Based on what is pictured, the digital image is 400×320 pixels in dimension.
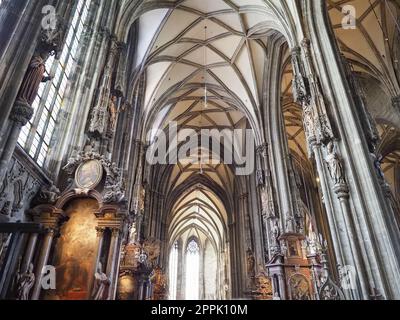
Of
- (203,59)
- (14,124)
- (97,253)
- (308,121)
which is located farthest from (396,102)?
(14,124)

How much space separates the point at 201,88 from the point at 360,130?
14441mm

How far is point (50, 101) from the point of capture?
8977 mm

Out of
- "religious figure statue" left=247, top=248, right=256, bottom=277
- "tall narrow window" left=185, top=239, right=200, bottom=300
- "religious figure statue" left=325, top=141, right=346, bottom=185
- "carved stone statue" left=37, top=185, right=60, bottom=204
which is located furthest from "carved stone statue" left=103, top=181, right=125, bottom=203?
"tall narrow window" left=185, top=239, right=200, bottom=300

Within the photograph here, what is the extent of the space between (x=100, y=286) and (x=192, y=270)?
36688 mm

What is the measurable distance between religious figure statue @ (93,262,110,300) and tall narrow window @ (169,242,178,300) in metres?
32.8

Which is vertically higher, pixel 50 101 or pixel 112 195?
pixel 50 101

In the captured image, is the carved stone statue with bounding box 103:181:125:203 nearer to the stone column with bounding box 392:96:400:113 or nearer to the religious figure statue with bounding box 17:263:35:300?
the religious figure statue with bounding box 17:263:35:300

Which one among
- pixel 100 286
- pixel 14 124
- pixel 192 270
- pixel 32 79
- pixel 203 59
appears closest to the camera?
pixel 14 124

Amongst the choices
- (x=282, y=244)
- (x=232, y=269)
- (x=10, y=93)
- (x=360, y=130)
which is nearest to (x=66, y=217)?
(x=10, y=93)

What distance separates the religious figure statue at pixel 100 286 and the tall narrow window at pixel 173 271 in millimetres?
32761

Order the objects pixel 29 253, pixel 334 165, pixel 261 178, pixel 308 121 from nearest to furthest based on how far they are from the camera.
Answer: pixel 29 253
pixel 334 165
pixel 308 121
pixel 261 178

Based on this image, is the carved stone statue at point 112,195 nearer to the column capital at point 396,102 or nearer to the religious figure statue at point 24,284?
the religious figure statue at point 24,284

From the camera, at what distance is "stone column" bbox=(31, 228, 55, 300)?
266 inches

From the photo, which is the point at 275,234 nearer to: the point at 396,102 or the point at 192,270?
the point at 396,102
